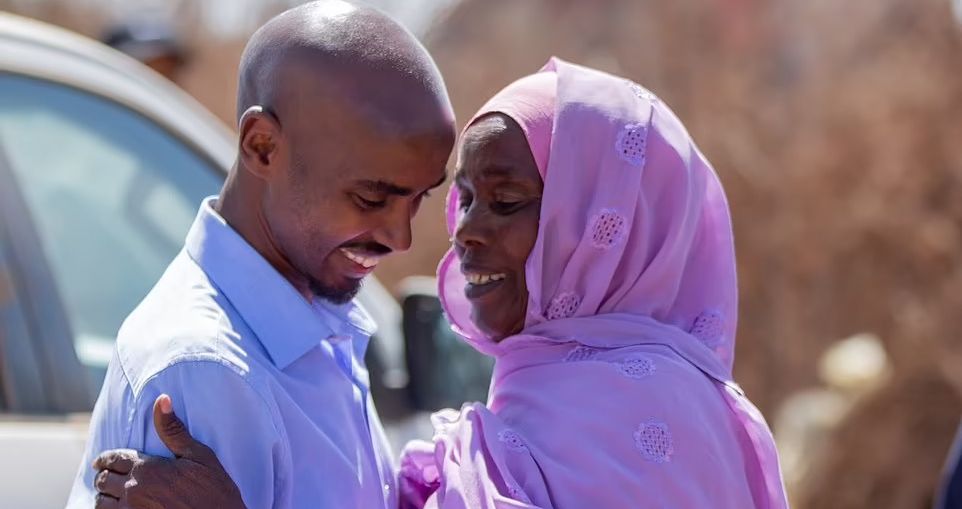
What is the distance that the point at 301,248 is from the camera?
2094 mm

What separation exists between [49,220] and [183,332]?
129cm

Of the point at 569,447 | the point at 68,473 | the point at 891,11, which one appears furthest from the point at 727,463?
the point at 891,11

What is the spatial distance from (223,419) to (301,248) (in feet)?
1.16

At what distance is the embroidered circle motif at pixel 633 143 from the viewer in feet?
8.29

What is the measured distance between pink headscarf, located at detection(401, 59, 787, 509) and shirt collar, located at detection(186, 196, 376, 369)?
1.29 ft

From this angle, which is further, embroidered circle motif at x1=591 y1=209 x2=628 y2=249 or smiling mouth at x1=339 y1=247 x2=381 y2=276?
embroidered circle motif at x1=591 y1=209 x2=628 y2=249

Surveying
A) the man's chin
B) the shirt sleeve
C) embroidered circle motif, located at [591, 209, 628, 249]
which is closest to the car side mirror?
embroidered circle motif, located at [591, 209, 628, 249]

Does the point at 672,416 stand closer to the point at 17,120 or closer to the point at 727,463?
the point at 727,463

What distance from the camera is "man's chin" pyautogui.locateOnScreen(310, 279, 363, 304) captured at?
7.04 ft

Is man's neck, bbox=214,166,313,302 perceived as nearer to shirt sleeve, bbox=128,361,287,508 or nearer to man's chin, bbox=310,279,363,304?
man's chin, bbox=310,279,363,304

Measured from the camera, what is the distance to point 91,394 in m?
2.88

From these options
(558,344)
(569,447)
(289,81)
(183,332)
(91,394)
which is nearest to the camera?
(183,332)

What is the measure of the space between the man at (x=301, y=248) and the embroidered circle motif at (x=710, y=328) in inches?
24.7

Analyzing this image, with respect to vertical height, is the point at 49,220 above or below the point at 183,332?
below
